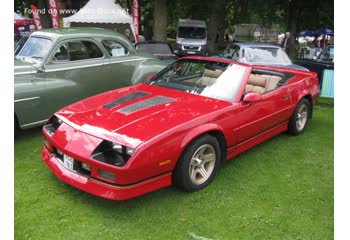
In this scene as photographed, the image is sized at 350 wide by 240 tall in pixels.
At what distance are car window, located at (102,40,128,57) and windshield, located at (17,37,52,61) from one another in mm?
1046

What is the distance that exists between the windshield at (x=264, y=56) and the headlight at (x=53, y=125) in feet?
22.1

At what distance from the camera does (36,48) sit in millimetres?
5594

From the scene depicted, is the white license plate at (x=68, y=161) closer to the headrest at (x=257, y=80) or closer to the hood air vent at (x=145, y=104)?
the hood air vent at (x=145, y=104)

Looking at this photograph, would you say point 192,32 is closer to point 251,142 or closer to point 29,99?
point 29,99

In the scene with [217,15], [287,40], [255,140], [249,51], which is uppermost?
[217,15]

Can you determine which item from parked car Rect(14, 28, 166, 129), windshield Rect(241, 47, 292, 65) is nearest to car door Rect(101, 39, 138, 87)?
parked car Rect(14, 28, 166, 129)

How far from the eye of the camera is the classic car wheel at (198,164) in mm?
3469

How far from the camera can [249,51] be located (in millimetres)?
9812

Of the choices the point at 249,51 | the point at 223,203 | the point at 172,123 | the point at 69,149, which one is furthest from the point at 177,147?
the point at 249,51

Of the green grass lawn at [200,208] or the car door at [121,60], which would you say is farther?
the car door at [121,60]

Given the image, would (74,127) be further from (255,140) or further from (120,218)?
(255,140)

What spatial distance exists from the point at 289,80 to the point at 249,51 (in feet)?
14.8

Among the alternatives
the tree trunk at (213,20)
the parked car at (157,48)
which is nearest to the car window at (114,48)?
the parked car at (157,48)

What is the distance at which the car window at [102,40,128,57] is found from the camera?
620 centimetres
